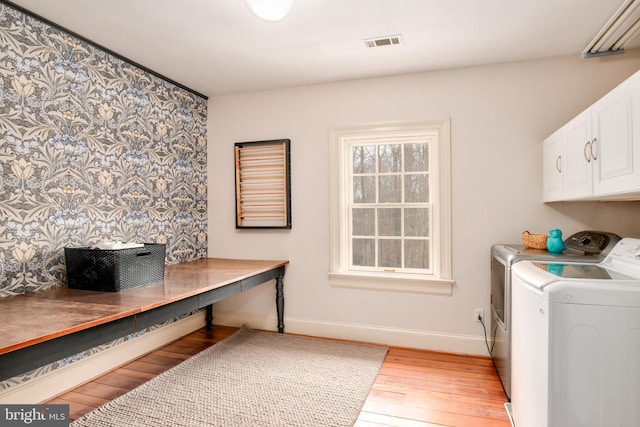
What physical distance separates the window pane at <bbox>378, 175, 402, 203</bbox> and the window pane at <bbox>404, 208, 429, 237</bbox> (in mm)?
160

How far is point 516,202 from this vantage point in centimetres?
297

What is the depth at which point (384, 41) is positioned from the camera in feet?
8.62

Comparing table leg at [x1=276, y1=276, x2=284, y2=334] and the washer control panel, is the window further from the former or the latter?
the washer control panel

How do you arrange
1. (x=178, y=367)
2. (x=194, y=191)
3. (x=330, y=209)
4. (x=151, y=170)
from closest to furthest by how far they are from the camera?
(x=178, y=367)
(x=151, y=170)
(x=330, y=209)
(x=194, y=191)

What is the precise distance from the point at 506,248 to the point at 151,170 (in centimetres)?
295

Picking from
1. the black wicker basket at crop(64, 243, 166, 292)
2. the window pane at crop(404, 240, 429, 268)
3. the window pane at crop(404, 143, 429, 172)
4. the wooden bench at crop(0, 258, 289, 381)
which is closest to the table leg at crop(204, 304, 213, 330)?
the wooden bench at crop(0, 258, 289, 381)

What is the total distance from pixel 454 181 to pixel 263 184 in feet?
6.08

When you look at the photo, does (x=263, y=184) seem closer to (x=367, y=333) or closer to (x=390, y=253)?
(x=390, y=253)

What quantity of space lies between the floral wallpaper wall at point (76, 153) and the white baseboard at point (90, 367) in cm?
59

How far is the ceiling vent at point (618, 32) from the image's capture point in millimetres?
2143

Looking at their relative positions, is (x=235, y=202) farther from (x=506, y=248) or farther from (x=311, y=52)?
(x=506, y=248)

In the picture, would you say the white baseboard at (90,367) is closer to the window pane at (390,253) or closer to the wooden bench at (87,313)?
the wooden bench at (87,313)

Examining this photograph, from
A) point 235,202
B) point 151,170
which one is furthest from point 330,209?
point 151,170

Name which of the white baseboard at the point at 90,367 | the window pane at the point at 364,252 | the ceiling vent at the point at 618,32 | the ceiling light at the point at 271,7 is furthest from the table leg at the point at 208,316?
the ceiling vent at the point at 618,32
